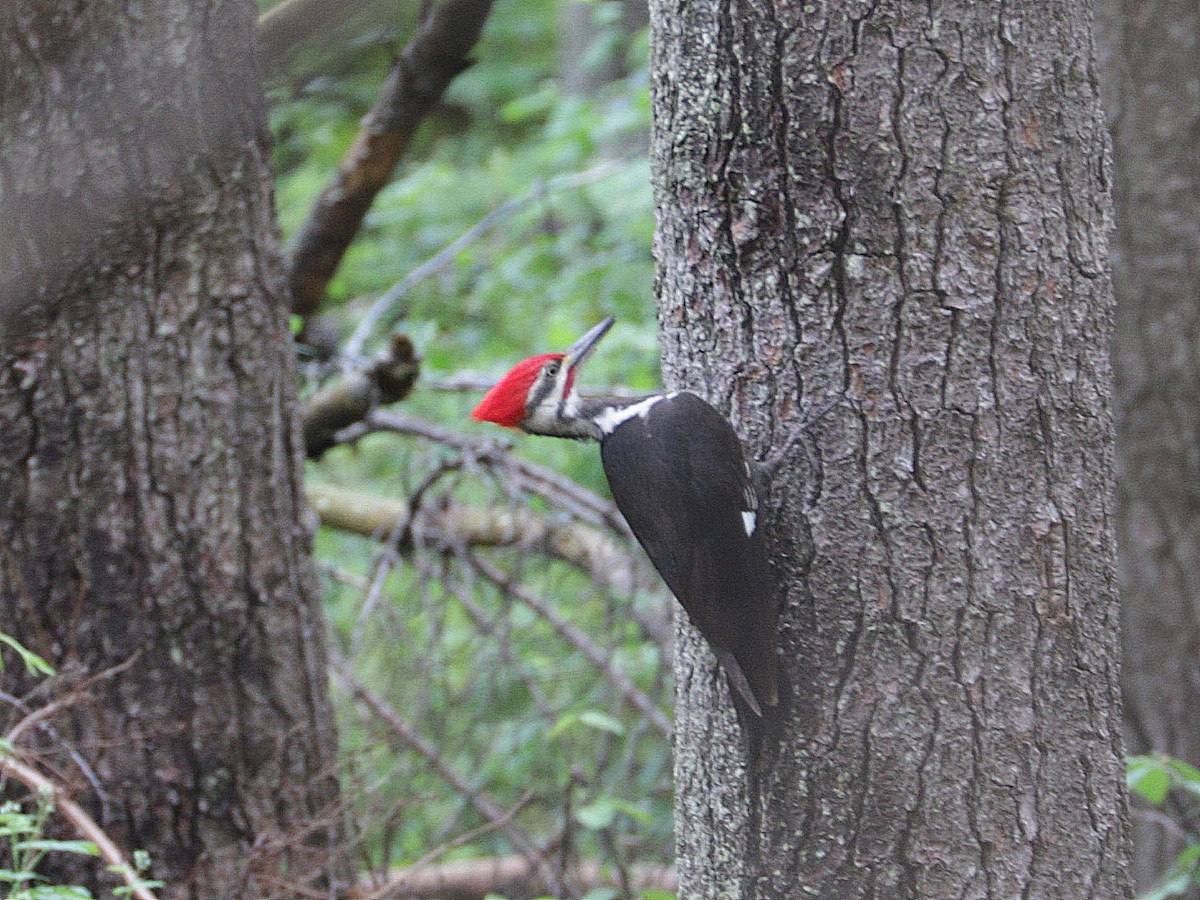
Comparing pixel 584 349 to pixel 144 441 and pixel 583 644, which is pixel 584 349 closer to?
pixel 144 441

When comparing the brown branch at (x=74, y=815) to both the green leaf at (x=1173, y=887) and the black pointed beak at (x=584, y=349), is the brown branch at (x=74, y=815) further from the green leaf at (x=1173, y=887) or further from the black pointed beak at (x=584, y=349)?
the green leaf at (x=1173, y=887)

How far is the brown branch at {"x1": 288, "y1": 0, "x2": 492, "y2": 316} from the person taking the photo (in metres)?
3.93

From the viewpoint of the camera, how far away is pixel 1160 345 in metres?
3.73

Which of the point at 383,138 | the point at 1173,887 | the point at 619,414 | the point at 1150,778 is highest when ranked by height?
the point at 383,138

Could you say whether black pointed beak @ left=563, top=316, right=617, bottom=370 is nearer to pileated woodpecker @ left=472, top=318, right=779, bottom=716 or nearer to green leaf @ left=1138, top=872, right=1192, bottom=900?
pileated woodpecker @ left=472, top=318, right=779, bottom=716

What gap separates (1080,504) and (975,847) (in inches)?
21.5

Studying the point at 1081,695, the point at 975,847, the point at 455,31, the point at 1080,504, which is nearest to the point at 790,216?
the point at 1080,504

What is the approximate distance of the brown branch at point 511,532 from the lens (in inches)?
157

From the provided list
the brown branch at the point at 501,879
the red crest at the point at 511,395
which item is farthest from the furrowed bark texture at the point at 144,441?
the brown branch at the point at 501,879

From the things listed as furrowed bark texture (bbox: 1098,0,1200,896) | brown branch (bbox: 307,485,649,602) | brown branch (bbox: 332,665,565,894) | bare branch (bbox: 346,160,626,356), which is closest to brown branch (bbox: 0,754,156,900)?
brown branch (bbox: 332,665,565,894)

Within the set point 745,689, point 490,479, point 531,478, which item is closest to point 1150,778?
point 745,689

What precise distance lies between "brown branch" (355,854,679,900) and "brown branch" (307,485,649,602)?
36.7 inches

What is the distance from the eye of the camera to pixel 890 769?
181cm

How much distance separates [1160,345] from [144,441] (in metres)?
3.00
